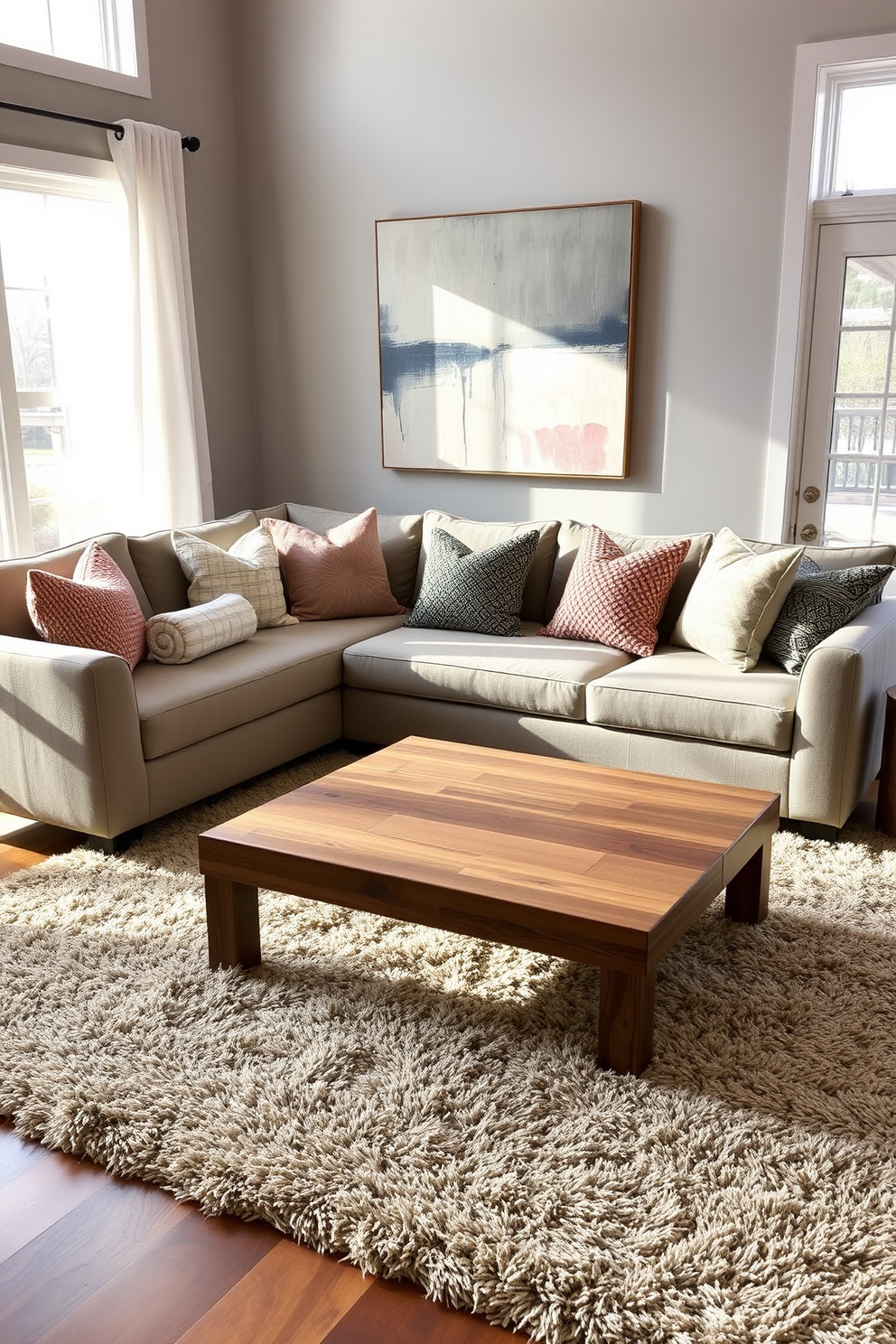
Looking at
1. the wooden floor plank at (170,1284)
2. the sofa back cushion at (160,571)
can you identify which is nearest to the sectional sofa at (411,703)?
the sofa back cushion at (160,571)

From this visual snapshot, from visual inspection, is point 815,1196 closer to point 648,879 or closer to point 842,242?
point 648,879

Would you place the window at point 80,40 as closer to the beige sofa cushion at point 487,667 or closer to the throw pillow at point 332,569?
the throw pillow at point 332,569

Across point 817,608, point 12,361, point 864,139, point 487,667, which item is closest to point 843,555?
point 817,608

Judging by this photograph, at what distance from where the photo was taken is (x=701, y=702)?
3.57 metres

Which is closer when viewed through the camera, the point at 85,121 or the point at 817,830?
the point at 817,830

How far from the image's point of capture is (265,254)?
5594 mm

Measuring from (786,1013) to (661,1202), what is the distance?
73 cm

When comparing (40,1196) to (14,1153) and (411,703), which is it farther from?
(411,703)

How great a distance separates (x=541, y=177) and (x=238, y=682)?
2.58 meters

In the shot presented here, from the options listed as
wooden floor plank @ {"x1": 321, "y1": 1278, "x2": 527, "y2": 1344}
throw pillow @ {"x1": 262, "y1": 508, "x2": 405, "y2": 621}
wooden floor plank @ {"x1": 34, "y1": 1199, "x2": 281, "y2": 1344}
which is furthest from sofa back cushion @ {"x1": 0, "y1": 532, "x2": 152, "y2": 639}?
wooden floor plank @ {"x1": 321, "y1": 1278, "x2": 527, "y2": 1344}

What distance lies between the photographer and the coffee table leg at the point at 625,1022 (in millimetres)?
2230

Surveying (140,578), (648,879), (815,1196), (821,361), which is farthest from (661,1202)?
(821,361)

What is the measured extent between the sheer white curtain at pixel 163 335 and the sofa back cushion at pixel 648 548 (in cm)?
176

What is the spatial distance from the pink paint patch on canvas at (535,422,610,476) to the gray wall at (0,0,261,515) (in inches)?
64.0
